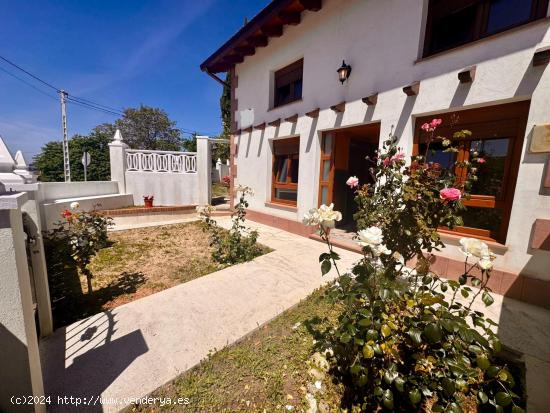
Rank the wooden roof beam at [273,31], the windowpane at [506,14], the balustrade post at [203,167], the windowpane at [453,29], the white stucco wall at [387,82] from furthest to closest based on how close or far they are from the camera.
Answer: the balustrade post at [203,167] → the wooden roof beam at [273,31] → the windowpane at [453,29] → the windowpane at [506,14] → the white stucco wall at [387,82]

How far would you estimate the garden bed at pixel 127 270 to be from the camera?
9.62 ft

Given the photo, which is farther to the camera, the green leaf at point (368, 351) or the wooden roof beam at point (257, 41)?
the wooden roof beam at point (257, 41)

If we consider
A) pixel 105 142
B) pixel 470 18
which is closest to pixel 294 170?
pixel 470 18

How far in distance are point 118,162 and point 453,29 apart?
10.4m

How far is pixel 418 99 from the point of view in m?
3.81

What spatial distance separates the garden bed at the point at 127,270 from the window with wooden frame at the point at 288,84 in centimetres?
457

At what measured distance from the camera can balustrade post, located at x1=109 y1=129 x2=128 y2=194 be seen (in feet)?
28.1

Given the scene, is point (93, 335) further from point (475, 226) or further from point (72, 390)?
point (475, 226)

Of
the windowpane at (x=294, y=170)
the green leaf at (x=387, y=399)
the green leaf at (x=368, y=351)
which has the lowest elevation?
the green leaf at (x=387, y=399)

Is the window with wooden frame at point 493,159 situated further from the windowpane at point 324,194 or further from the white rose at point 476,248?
the windowpane at point 324,194

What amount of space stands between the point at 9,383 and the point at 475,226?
5.32 metres

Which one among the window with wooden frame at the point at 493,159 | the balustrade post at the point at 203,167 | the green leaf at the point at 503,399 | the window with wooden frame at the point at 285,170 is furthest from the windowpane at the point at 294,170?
the green leaf at the point at 503,399

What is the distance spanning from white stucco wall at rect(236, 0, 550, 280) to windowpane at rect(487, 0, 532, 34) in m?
0.44

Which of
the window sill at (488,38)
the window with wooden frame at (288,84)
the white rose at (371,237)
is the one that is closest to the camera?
the white rose at (371,237)
